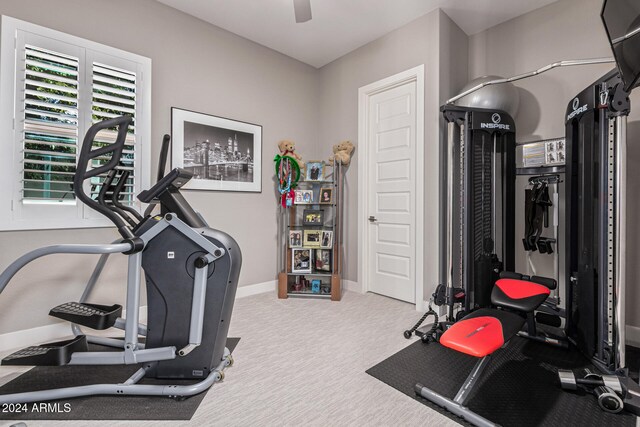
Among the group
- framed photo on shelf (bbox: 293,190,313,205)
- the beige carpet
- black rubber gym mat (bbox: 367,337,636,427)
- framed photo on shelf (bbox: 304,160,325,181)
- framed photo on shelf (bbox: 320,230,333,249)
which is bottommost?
the beige carpet

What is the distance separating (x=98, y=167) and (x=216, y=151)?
1687mm

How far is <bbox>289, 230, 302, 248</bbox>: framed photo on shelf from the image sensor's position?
12.1 feet

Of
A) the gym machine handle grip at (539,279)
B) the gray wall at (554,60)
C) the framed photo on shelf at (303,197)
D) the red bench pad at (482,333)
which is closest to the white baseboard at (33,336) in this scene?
the framed photo on shelf at (303,197)

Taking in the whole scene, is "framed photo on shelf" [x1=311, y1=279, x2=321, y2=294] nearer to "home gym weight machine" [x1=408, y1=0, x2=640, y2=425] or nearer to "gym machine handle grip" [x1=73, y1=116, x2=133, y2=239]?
"home gym weight machine" [x1=408, y1=0, x2=640, y2=425]

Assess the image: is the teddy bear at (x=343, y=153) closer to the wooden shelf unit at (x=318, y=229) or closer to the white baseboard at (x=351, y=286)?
the wooden shelf unit at (x=318, y=229)

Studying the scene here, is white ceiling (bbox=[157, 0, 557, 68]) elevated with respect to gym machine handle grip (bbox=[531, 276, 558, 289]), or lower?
elevated

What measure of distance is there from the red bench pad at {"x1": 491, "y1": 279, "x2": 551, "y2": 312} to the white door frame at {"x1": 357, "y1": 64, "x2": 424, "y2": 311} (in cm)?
105

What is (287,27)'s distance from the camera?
3.33 m

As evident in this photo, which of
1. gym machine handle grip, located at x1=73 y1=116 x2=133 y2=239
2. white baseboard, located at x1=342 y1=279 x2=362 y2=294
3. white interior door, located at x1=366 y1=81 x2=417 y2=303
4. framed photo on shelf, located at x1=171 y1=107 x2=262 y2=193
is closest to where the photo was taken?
gym machine handle grip, located at x1=73 y1=116 x2=133 y2=239

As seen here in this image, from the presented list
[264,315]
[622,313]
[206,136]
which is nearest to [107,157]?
[206,136]

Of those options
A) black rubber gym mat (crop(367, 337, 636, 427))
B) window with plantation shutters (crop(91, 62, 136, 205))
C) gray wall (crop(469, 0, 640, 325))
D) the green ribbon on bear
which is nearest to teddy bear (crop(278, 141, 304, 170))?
the green ribbon on bear

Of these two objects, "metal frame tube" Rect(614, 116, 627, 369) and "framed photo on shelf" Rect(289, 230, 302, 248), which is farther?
"framed photo on shelf" Rect(289, 230, 302, 248)

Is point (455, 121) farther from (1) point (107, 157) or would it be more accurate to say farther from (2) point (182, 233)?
(1) point (107, 157)

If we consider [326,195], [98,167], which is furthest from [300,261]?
[98,167]
